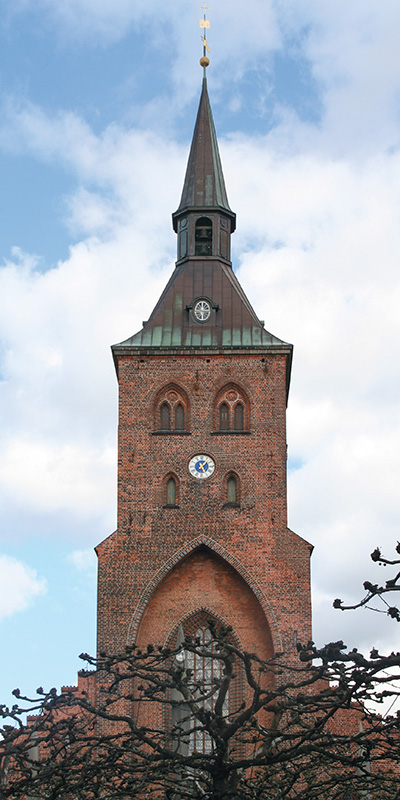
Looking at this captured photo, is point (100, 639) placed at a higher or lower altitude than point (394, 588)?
higher

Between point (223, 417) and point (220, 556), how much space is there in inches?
159

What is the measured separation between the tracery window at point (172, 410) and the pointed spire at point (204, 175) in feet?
21.5

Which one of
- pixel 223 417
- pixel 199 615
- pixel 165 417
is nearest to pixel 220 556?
pixel 199 615

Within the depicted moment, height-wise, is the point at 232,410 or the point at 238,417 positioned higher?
the point at 232,410

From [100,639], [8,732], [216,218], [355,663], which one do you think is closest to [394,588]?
[355,663]

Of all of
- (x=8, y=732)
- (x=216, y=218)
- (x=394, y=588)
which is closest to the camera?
(x=394, y=588)

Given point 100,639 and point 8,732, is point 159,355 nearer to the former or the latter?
point 100,639

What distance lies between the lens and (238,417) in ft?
108

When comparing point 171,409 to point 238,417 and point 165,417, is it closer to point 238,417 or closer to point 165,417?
point 165,417

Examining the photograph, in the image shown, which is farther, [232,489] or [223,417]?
[223,417]

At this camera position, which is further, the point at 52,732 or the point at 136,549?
the point at 136,549

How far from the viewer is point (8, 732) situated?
50.2ft

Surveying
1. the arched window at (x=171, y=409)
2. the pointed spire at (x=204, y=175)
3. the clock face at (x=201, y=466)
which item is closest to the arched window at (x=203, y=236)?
the pointed spire at (x=204, y=175)

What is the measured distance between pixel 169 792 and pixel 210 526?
59.5ft
